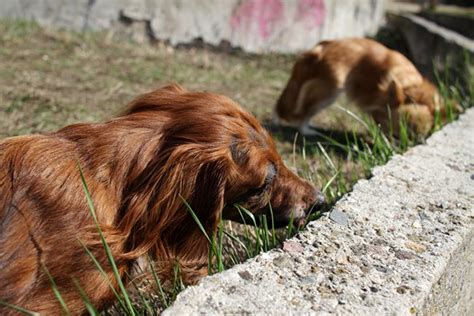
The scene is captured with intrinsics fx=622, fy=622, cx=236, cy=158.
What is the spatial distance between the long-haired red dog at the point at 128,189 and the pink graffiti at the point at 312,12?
21.6 ft

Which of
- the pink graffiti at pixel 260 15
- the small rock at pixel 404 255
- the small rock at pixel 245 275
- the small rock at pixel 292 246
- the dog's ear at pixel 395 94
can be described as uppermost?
the small rock at pixel 245 275

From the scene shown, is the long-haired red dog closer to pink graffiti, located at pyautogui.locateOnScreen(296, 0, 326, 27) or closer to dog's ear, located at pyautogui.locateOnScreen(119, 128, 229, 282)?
dog's ear, located at pyautogui.locateOnScreen(119, 128, 229, 282)

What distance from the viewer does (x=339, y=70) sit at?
19.0 ft

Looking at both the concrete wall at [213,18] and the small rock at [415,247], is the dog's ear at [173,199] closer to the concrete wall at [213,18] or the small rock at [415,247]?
the small rock at [415,247]

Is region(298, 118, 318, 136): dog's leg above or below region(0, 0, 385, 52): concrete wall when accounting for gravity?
below

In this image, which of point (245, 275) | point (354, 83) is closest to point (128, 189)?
point (245, 275)

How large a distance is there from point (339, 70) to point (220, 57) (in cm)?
292

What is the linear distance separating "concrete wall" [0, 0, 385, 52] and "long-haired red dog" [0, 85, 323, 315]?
5783 millimetres

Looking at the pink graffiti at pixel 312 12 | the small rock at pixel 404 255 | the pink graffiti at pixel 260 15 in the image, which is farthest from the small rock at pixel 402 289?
the pink graffiti at pixel 312 12

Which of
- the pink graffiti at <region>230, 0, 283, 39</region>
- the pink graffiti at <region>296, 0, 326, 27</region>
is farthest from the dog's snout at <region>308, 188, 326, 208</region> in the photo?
the pink graffiti at <region>296, 0, 326, 27</region>

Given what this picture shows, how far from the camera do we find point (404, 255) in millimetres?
2295

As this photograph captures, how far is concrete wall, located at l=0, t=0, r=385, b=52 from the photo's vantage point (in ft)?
26.3

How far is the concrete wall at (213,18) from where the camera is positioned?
26.3ft

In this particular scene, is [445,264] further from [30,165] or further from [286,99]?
[286,99]
